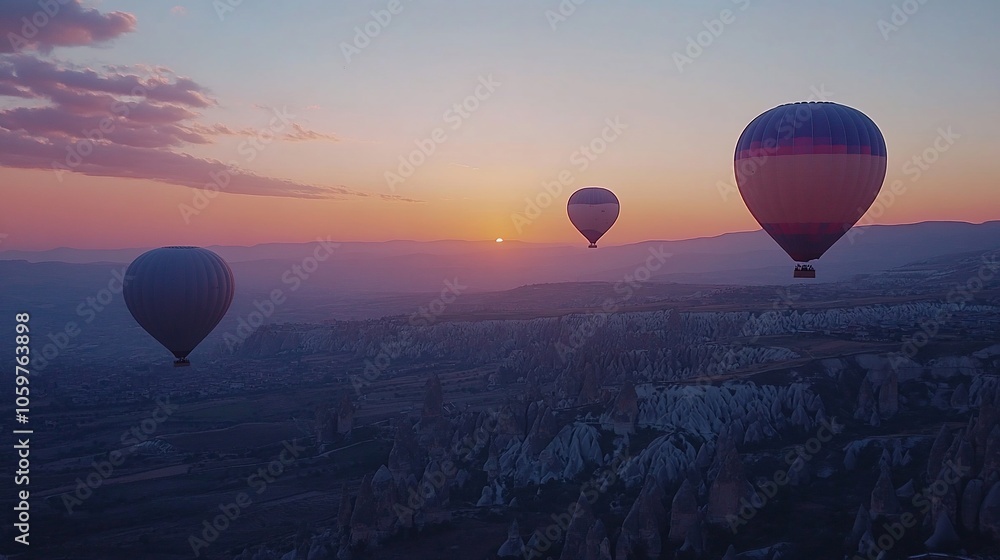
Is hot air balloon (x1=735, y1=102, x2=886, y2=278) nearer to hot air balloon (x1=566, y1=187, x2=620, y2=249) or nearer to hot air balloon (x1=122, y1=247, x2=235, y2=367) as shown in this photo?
hot air balloon (x1=122, y1=247, x2=235, y2=367)

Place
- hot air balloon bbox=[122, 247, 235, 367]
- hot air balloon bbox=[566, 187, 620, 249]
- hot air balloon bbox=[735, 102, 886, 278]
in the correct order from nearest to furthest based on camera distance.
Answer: hot air balloon bbox=[735, 102, 886, 278], hot air balloon bbox=[122, 247, 235, 367], hot air balloon bbox=[566, 187, 620, 249]

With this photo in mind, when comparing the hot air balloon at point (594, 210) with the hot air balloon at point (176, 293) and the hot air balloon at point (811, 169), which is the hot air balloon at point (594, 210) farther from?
the hot air balloon at point (176, 293)

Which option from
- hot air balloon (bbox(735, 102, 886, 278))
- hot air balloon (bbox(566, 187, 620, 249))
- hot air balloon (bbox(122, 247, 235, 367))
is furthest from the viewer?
hot air balloon (bbox(566, 187, 620, 249))

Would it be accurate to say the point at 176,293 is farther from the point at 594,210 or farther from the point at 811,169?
the point at 594,210

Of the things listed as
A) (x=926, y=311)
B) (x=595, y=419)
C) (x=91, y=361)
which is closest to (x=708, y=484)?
(x=595, y=419)

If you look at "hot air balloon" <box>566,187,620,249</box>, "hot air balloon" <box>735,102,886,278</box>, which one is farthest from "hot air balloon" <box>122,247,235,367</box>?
"hot air balloon" <box>566,187,620,249</box>

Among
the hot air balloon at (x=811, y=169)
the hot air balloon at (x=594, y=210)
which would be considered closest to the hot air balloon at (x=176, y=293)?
the hot air balloon at (x=811, y=169)

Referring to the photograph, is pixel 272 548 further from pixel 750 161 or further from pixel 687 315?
pixel 687 315
